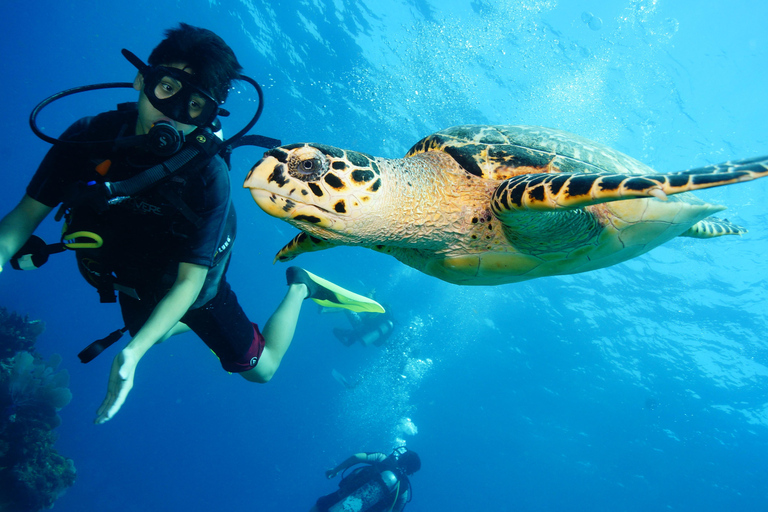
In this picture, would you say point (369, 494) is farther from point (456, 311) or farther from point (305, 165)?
point (456, 311)

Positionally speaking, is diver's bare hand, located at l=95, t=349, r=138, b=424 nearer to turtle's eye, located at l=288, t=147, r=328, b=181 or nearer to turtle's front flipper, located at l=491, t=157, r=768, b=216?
turtle's eye, located at l=288, t=147, r=328, b=181

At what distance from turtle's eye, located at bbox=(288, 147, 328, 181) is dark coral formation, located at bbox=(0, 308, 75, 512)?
977cm

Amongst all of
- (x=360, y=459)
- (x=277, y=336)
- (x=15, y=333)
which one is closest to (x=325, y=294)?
(x=277, y=336)

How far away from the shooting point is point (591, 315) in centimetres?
1859

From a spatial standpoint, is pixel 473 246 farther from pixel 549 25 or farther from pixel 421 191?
pixel 549 25

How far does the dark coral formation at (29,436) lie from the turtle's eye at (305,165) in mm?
9768

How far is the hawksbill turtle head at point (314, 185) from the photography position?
54.2 inches

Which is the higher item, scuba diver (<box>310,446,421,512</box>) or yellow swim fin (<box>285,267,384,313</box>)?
yellow swim fin (<box>285,267,384,313</box>)

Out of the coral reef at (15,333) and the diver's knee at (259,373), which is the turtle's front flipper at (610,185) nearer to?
the diver's knee at (259,373)

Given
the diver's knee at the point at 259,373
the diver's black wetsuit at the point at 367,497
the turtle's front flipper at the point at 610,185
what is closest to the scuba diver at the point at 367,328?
the diver's black wetsuit at the point at 367,497

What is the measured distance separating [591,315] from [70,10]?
34.7 meters

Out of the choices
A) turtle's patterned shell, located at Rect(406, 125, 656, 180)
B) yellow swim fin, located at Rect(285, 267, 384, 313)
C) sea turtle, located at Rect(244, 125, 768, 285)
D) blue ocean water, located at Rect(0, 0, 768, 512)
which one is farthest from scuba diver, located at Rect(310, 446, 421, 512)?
blue ocean water, located at Rect(0, 0, 768, 512)

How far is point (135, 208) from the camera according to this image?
6.72 ft

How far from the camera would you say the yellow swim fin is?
171 inches
